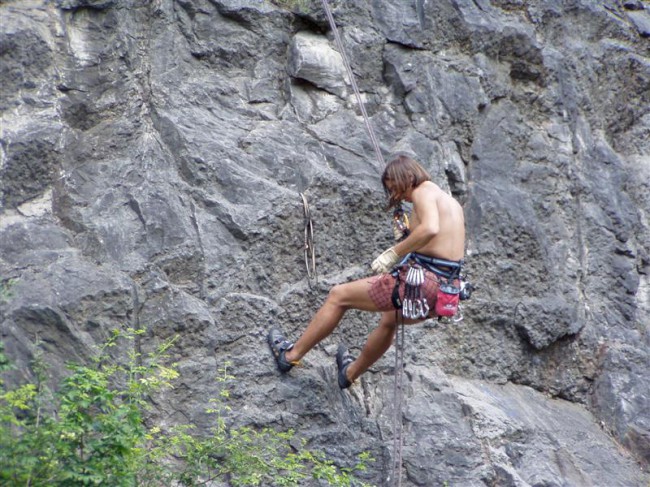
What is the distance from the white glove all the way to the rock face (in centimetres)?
106

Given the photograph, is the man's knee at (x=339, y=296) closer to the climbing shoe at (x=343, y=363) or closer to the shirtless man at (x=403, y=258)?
the shirtless man at (x=403, y=258)

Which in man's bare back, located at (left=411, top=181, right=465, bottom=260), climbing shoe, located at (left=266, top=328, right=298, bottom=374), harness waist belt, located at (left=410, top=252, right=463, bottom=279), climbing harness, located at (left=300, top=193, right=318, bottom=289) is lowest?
climbing shoe, located at (left=266, top=328, right=298, bottom=374)

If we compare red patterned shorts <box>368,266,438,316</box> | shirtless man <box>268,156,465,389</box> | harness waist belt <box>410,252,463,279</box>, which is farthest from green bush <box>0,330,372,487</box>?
harness waist belt <box>410,252,463,279</box>

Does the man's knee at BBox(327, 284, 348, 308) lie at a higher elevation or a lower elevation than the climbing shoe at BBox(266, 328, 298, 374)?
higher

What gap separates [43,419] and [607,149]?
5659 millimetres

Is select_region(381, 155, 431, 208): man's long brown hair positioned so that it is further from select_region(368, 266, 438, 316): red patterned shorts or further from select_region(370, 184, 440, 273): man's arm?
select_region(368, 266, 438, 316): red patterned shorts

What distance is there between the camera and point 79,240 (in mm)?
6727

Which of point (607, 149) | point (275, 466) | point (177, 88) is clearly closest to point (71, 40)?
point (177, 88)

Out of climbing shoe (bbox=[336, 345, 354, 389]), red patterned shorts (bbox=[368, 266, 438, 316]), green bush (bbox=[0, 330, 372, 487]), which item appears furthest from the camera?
climbing shoe (bbox=[336, 345, 354, 389])

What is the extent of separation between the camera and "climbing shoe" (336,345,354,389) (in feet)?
22.9

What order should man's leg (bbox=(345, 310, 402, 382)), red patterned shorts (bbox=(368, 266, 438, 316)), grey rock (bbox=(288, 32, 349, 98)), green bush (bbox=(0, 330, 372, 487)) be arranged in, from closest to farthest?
green bush (bbox=(0, 330, 372, 487)) → red patterned shorts (bbox=(368, 266, 438, 316)) → man's leg (bbox=(345, 310, 402, 382)) → grey rock (bbox=(288, 32, 349, 98))

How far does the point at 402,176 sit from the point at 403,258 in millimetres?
525

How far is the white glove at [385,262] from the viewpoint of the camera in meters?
6.27

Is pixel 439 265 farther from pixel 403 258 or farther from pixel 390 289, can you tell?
pixel 390 289
